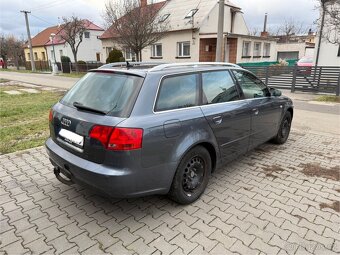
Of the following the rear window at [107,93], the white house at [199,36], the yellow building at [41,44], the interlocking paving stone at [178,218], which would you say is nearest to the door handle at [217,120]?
the interlocking paving stone at [178,218]

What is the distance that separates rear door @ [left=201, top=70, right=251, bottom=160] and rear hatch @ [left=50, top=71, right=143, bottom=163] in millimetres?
1010

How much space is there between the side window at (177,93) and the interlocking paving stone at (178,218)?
1253 millimetres

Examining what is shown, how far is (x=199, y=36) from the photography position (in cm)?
2164

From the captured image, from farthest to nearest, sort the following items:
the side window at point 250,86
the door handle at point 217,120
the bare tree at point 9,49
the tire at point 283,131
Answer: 1. the bare tree at point 9,49
2. the tire at point 283,131
3. the side window at point 250,86
4. the door handle at point 217,120

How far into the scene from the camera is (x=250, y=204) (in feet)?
10.5

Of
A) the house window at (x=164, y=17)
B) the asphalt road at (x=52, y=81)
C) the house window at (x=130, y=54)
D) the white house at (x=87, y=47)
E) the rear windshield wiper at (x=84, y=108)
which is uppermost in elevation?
the house window at (x=164, y=17)

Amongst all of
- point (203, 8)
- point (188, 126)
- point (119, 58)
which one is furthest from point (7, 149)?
point (203, 8)

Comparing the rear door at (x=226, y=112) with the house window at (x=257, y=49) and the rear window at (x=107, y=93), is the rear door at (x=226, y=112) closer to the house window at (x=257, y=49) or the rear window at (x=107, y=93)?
the rear window at (x=107, y=93)

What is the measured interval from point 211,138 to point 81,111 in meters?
1.57

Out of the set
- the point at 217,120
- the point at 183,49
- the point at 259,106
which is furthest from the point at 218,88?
the point at 183,49

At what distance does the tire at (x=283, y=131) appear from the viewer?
5.20m

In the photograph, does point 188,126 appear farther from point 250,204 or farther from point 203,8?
point 203,8

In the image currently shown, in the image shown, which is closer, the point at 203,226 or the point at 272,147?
the point at 203,226

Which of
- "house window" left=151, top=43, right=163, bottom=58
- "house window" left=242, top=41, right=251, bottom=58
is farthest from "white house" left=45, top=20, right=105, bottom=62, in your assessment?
"house window" left=242, top=41, right=251, bottom=58
